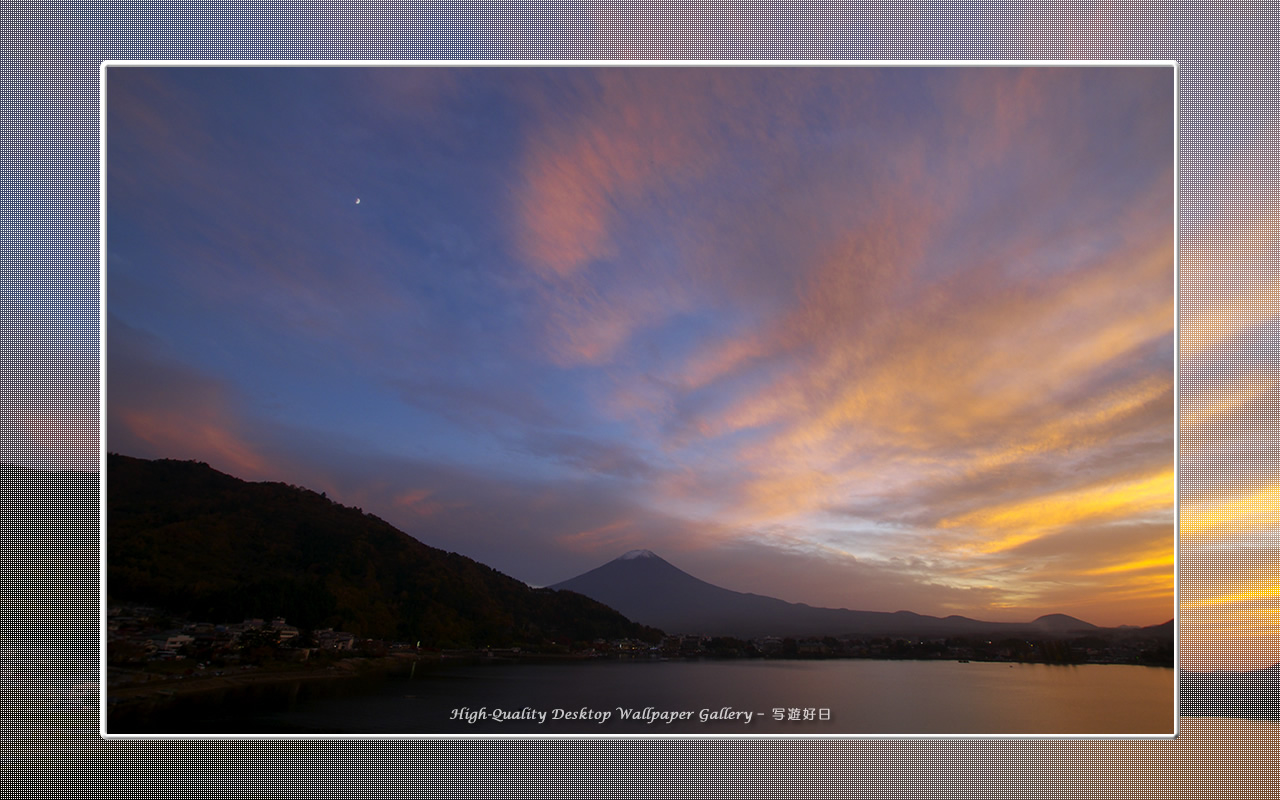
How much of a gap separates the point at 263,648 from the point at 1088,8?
18.5ft

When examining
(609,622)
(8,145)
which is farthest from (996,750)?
(8,145)

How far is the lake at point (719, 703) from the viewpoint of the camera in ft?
11.5

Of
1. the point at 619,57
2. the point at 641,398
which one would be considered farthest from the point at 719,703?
the point at 619,57

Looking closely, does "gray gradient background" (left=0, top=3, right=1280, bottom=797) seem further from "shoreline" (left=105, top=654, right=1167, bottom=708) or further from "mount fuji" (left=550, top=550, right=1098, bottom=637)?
"mount fuji" (left=550, top=550, right=1098, bottom=637)

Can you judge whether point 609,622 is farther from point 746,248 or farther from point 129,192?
point 129,192

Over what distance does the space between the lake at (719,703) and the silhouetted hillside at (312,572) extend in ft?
1.02

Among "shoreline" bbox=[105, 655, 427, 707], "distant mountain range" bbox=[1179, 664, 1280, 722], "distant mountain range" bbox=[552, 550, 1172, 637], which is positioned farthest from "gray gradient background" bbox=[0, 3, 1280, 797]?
"distant mountain range" bbox=[552, 550, 1172, 637]

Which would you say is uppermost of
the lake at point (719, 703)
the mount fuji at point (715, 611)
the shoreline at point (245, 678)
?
the mount fuji at point (715, 611)

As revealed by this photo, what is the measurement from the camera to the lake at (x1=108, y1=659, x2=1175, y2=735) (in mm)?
3502

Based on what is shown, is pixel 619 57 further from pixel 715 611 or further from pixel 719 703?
pixel 719 703

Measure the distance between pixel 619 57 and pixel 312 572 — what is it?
3.42m

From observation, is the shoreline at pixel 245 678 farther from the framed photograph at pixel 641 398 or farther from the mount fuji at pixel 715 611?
the mount fuji at pixel 715 611

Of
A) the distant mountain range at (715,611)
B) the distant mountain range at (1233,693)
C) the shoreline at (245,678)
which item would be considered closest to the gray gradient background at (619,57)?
the distant mountain range at (1233,693)

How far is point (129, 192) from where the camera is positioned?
368 centimetres
